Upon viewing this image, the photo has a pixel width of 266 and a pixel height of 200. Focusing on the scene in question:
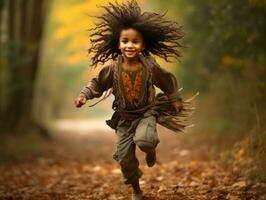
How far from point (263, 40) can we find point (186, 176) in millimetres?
3037

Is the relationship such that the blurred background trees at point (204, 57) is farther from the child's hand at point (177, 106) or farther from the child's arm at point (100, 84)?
the child's arm at point (100, 84)

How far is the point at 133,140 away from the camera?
591cm

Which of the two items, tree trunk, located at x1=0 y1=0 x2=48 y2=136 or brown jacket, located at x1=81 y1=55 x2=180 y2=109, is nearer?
brown jacket, located at x1=81 y1=55 x2=180 y2=109

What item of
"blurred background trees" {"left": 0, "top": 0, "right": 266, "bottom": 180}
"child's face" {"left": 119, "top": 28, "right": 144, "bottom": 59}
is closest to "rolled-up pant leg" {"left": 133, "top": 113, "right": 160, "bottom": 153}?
"child's face" {"left": 119, "top": 28, "right": 144, "bottom": 59}

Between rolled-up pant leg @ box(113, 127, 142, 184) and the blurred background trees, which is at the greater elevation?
the blurred background trees

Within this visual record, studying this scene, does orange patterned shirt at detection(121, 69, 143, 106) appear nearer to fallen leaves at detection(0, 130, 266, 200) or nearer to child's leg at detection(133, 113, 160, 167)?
child's leg at detection(133, 113, 160, 167)

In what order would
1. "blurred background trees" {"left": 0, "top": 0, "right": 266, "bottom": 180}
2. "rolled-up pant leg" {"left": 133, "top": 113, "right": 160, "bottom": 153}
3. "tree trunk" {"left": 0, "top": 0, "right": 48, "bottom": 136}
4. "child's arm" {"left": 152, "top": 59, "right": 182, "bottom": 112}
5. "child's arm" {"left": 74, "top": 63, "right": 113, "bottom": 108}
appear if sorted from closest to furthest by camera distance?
1. "rolled-up pant leg" {"left": 133, "top": 113, "right": 160, "bottom": 153}
2. "child's arm" {"left": 74, "top": 63, "right": 113, "bottom": 108}
3. "child's arm" {"left": 152, "top": 59, "right": 182, "bottom": 112}
4. "blurred background trees" {"left": 0, "top": 0, "right": 266, "bottom": 180}
5. "tree trunk" {"left": 0, "top": 0, "right": 48, "bottom": 136}

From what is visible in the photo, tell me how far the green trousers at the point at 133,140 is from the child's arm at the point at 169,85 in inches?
14.8

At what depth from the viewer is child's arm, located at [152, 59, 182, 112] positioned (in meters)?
6.15

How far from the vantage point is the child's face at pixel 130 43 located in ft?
19.4

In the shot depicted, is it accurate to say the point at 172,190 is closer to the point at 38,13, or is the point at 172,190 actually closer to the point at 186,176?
the point at 186,176

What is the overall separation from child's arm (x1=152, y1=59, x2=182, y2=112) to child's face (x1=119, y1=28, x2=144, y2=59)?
15.8 inches

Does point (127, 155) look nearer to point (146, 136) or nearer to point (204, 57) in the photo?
point (146, 136)

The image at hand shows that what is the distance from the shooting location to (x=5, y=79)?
45.5 feet
